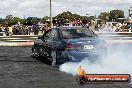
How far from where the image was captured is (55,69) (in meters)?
12.6

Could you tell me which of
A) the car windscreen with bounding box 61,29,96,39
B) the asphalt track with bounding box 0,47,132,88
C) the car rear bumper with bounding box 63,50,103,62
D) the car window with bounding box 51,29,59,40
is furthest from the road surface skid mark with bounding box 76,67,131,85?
the car window with bounding box 51,29,59,40

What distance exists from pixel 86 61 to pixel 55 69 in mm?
1041

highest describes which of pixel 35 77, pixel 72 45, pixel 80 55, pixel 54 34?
pixel 54 34

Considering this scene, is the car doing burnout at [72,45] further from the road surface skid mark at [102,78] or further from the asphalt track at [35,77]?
the road surface skid mark at [102,78]

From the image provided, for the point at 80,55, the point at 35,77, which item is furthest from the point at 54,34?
the point at 35,77

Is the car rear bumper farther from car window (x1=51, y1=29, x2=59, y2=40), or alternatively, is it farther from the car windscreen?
car window (x1=51, y1=29, x2=59, y2=40)

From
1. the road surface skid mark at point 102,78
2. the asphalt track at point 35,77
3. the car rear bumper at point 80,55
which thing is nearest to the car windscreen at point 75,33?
the car rear bumper at point 80,55

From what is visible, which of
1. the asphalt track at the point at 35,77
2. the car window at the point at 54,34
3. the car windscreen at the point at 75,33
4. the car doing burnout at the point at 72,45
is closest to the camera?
the asphalt track at the point at 35,77

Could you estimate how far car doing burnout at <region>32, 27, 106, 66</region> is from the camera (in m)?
12.3

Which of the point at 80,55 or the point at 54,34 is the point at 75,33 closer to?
the point at 54,34

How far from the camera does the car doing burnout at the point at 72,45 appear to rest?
12.3m

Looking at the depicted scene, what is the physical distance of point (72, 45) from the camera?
1227 centimetres

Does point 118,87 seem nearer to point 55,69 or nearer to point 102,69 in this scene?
point 102,69

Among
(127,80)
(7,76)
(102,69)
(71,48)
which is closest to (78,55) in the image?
(71,48)
